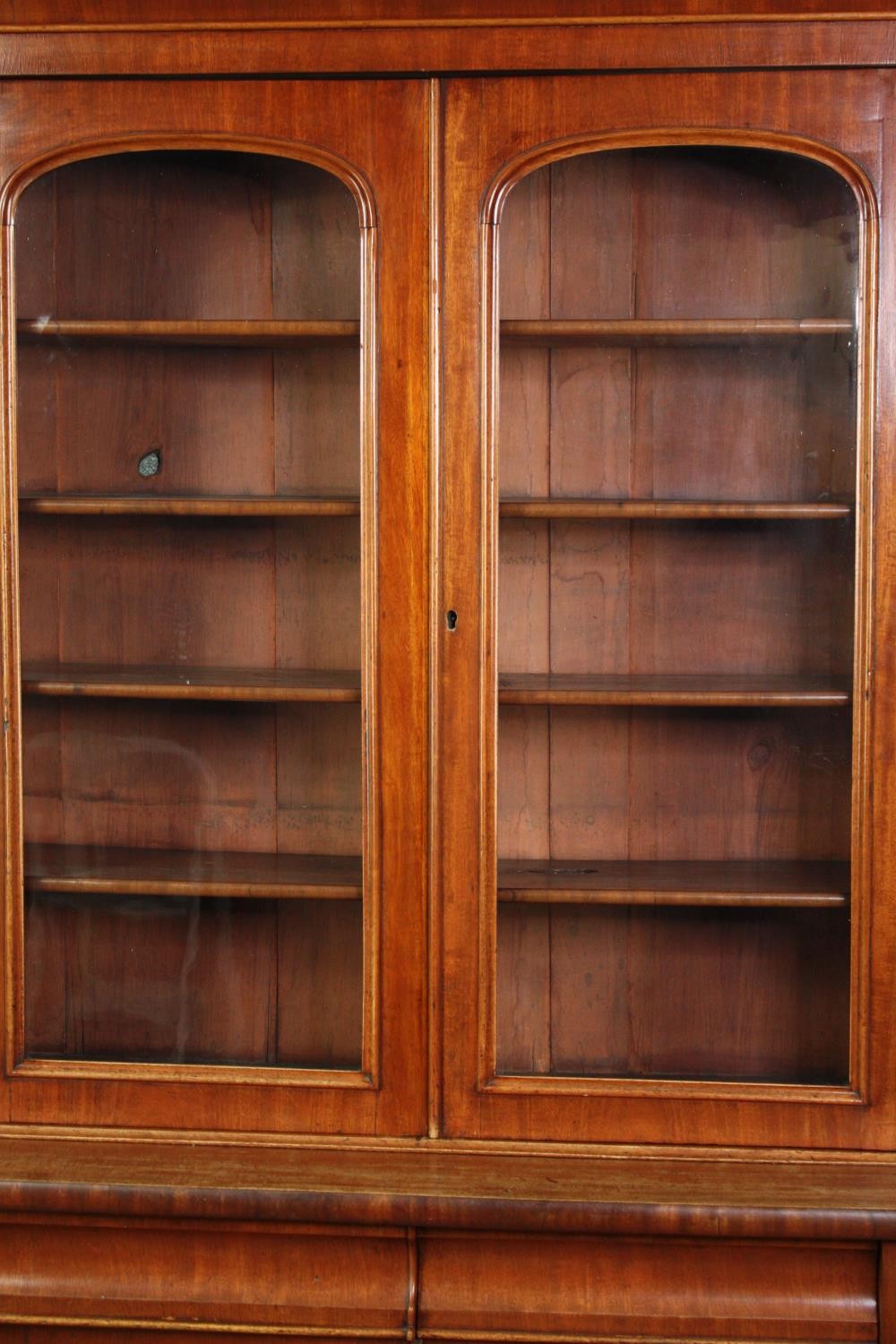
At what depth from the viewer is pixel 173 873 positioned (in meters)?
1.60

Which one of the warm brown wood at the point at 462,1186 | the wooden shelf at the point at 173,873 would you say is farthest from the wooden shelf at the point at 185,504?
the warm brown wood at the point at 462,1186

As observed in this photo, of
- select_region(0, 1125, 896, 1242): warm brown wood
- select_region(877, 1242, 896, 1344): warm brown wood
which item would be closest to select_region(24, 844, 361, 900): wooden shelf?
select_region(0, 1125, 896, 1242): warm brown wood

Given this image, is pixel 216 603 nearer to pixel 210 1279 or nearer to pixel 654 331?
pixel 654 331

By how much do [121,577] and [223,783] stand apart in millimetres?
301

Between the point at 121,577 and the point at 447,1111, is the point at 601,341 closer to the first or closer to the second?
the point at 121,577

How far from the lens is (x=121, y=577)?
1.59 metres

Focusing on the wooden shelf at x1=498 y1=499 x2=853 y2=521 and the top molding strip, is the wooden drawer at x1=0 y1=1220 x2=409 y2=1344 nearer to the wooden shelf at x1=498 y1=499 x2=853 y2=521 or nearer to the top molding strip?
the wooden shelf at x1=498 y1=499 x2=853 y2=521

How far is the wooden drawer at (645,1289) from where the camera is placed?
1433mm

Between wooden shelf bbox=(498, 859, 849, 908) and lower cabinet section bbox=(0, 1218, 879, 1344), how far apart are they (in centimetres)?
40

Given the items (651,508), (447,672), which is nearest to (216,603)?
(447,672)

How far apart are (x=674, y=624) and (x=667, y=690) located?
0.09m

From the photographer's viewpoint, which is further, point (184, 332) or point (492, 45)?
point (184, 332)

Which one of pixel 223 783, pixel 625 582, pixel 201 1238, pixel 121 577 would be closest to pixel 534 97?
pixel 625 582

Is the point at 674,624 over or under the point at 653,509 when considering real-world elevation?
under
